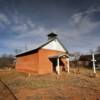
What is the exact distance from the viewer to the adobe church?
2006 cm

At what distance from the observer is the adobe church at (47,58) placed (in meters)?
20.1

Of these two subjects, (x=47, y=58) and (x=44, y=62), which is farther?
(x=47, y=58)

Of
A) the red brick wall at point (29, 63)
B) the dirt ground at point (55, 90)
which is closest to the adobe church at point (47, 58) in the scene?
the red brick wall at point (29, 63)

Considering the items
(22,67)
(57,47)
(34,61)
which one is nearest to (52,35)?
(57,47)

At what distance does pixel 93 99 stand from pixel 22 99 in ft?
13.6

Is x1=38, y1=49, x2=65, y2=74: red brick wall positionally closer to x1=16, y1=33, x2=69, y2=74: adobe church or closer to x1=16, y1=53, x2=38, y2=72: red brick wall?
x1=16, y1=33, x2=69, y2=74: adobe church

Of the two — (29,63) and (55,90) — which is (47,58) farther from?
(55,90)

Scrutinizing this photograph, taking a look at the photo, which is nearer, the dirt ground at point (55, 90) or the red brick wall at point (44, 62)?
the dirt ground at point (55, 90)

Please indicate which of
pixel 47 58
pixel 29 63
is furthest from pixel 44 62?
pixel 29 63

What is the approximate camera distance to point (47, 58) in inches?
834

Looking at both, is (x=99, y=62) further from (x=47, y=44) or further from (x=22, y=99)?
(x=22, y=99)

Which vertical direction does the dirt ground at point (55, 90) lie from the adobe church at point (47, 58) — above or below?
below

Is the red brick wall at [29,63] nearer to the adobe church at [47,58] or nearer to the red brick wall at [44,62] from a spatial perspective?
the adobe church at [47,58]

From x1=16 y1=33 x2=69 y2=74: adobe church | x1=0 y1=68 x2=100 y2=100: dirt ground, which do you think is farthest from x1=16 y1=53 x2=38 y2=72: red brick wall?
x1=0 y1=68 x2=100 y2=100: dirt ground
